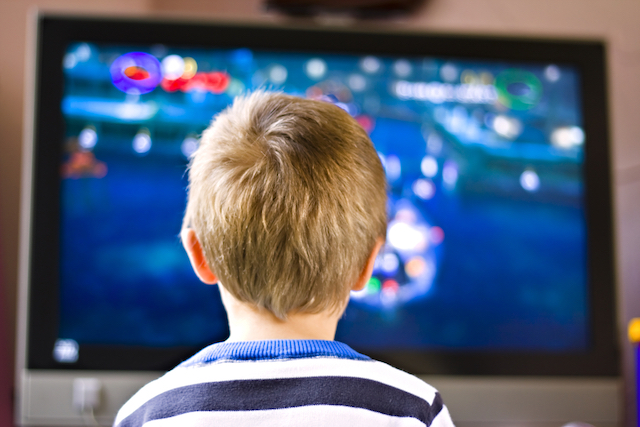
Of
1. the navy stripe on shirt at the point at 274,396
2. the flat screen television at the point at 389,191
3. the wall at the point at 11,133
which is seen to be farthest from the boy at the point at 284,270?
the wall at the point at 11,133

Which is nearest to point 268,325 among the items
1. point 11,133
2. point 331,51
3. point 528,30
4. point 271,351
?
point 271,351

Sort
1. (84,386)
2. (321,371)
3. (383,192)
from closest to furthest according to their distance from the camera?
(321,371), (383,192), (84,386)

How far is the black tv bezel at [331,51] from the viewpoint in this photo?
1.25m

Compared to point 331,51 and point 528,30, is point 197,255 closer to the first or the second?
point 331,51

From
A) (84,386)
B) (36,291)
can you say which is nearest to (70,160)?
(36,291)

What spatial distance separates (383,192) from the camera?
0.69 meters

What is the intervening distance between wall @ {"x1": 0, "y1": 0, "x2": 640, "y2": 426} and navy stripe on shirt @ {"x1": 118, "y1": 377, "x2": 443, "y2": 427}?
1.14m

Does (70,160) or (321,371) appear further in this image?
(70,160)

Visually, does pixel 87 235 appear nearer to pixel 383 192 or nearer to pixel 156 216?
pixel 156 216

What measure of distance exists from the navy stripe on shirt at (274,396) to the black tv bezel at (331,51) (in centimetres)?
74

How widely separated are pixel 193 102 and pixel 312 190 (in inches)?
31.8

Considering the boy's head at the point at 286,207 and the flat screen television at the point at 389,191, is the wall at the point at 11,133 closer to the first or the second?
the flat screen television at the point at 389,191

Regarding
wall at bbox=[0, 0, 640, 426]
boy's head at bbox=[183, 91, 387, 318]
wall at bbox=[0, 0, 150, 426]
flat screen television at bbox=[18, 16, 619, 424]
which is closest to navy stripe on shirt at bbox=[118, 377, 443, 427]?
boy's head at bbox=[183, 91, 387, 318]

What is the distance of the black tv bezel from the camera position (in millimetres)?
1251
